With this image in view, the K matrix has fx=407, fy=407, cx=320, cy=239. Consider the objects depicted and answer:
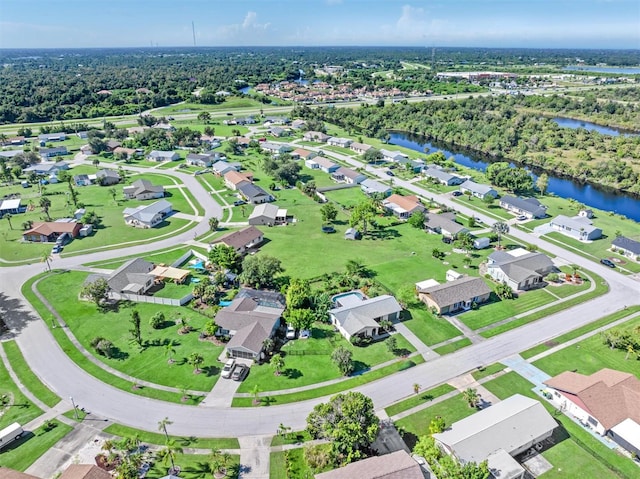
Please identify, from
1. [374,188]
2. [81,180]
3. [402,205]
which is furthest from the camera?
[81,180]

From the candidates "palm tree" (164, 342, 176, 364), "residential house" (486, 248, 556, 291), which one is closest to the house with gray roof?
"residential house" (486, 248, 556, 291)

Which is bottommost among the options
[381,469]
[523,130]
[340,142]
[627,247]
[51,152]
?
[381,469]

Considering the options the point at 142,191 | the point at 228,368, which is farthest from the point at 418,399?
the point at 142,191

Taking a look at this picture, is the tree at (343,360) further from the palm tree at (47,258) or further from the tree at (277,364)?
the palm tree at (47,258)

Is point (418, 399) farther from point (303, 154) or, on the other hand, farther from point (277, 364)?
point (303, 154)

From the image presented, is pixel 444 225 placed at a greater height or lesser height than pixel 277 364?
greater

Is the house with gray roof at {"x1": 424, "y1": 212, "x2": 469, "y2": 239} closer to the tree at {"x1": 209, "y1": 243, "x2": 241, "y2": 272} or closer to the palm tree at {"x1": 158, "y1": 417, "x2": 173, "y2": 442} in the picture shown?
the tree at {"x1": 209, "y1": 243, "x2": 241, "y2": 272}

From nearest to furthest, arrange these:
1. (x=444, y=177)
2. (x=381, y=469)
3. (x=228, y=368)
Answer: (x=381, y=469) → (x=228, y=368) → (x=444, y=177)

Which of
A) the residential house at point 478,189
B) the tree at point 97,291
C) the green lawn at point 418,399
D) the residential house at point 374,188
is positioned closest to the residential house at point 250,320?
the green lawn at point 418,399

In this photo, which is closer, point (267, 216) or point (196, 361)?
point (196, 361)
